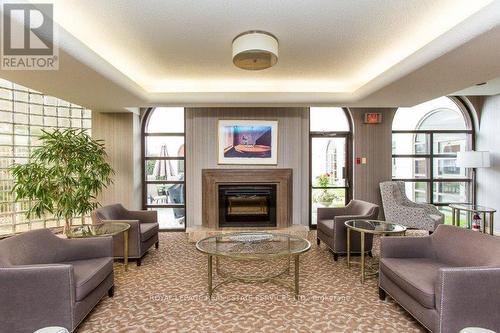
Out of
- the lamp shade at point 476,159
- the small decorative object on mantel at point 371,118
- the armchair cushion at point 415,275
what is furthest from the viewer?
the small decorative object on mantel at point 371,118

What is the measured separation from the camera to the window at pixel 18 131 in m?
5.36

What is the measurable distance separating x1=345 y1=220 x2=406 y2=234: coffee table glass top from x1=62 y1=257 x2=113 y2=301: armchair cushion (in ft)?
9.34

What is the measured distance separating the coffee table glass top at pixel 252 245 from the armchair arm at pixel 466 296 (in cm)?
131

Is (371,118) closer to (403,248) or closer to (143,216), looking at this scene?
(403,248)

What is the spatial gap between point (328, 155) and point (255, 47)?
3.99m

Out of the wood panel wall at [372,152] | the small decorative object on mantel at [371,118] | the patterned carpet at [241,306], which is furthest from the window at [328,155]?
the patterned carpet at [241,306]

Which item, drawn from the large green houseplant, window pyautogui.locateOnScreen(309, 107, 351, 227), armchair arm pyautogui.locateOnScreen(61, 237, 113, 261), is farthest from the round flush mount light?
window pyautogui.locateOnScreen(309, 107, 351, 227)

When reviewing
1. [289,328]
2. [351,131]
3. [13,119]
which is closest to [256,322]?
[289,328]

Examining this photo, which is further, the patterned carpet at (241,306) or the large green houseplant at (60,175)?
the large green houseplant at (60,175)

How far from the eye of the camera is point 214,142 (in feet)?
19.1

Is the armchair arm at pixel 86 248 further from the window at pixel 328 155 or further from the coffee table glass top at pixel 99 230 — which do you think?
the window at pixel 328 155

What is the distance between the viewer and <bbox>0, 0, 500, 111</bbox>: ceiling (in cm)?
257

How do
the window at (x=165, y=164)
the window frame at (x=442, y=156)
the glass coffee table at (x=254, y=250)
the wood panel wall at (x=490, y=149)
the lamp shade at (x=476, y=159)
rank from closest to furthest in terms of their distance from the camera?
1. the glass coffee table at (x=254, y=250)
2. the lamp shade at (x=476, y=159)
3. the wood panel wall at (x=490, y=149)
4. the window at (x=165, y=164)
5. the window frame at (x=442, y=156)

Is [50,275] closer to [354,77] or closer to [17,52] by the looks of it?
[17,52]
